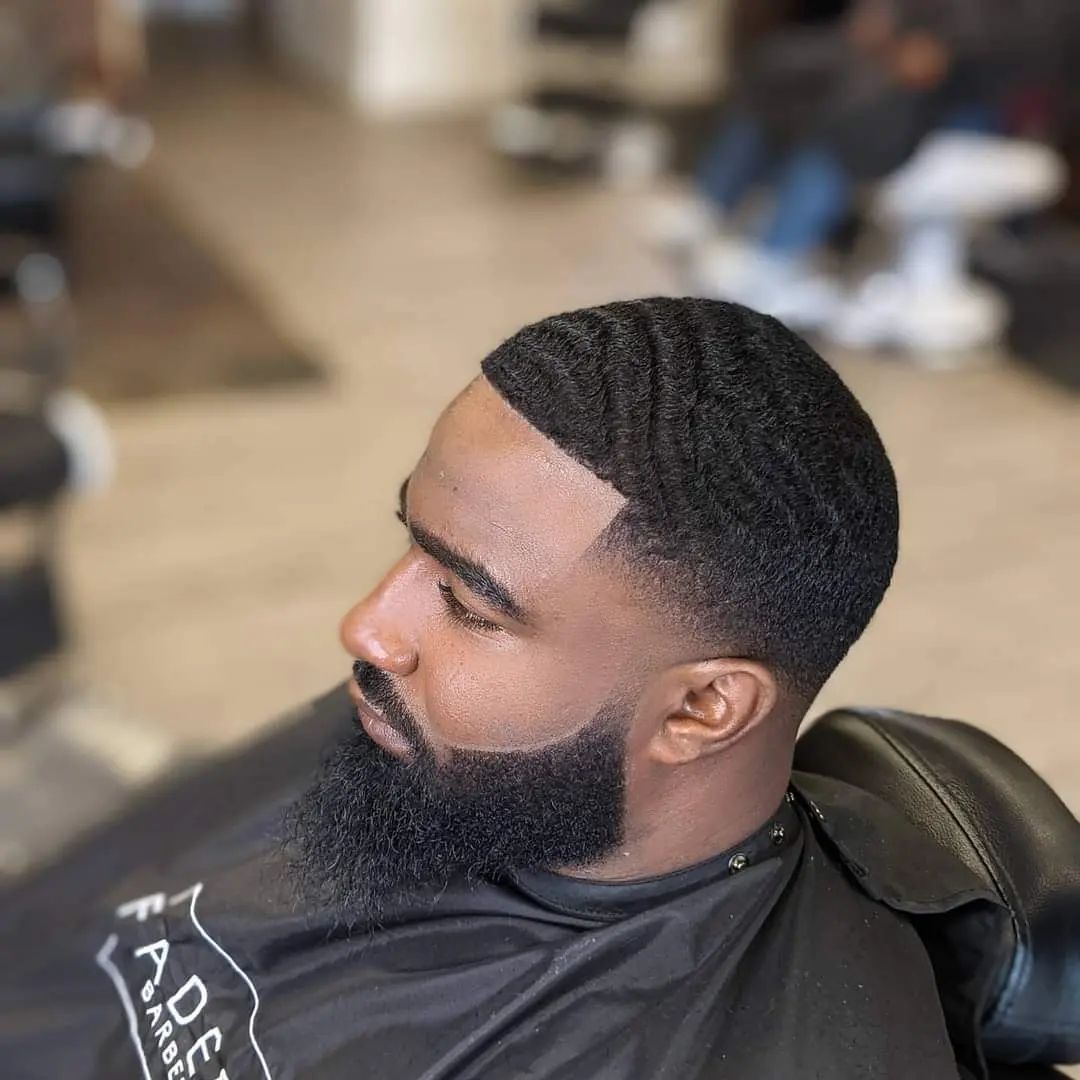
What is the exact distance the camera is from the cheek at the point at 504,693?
31.6 inches

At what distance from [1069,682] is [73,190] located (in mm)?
3130

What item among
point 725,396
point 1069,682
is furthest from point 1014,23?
point 725,396

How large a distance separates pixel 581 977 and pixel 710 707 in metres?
0.19

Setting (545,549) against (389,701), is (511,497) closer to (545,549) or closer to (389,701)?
(545,549)

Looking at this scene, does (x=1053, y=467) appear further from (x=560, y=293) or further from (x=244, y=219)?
(x=244, y=219)

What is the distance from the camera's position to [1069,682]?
2.16m

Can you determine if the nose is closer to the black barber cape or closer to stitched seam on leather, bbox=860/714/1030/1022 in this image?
the black barber cape

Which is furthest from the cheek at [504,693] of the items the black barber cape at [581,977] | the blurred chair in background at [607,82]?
the blurred chair in background at [607,82]

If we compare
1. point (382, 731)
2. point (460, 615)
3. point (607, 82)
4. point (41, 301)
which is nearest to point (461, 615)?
point (460, 615)

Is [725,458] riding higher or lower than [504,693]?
higher

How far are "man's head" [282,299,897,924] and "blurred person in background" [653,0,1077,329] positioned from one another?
242 centimetres

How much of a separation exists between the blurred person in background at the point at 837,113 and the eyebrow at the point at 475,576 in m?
2.47

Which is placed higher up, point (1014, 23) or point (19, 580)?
point (1014, 23)

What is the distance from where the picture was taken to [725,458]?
761 mm
